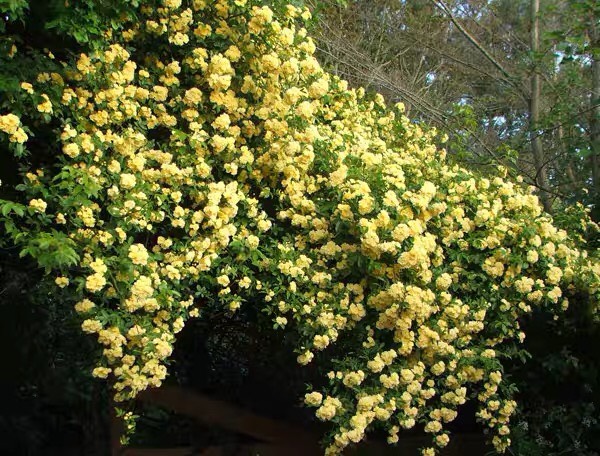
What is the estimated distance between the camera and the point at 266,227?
3.23m

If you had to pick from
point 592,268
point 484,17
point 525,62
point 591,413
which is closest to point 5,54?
point 592,268

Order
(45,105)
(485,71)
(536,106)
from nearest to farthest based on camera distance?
1. (45,105)
2. (536,106)
3. (485,71)

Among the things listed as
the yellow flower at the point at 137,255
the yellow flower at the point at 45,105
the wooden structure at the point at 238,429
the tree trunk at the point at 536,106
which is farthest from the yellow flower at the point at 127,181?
the tree trunk at the point at 536,106

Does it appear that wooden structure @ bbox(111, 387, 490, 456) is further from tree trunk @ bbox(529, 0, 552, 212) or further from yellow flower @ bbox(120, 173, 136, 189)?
tree trunk @ bbox(529, 0, 552, 212)

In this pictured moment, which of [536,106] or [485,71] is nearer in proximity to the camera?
[536,106]

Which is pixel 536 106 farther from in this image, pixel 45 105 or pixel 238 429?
pixel 45 105

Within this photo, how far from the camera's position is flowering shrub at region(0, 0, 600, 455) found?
111 inches

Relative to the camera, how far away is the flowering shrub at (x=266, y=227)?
9.29ft

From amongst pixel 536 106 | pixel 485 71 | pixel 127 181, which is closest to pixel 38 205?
pixel 127 181

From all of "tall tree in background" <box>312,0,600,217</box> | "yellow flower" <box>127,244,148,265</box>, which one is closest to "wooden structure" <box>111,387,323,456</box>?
"yellow flower" <box>127,244,148,265</box>

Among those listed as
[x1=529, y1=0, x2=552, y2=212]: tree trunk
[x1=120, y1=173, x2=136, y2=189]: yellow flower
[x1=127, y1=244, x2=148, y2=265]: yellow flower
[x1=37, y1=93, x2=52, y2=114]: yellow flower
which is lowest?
[x1=127, y1=244, x2=148, y2=265]: yellow flower

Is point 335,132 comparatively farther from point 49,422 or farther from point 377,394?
point 49,422

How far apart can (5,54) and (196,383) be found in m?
1.98

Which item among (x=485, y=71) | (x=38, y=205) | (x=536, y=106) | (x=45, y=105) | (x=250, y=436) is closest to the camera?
(x=38, y=205)
